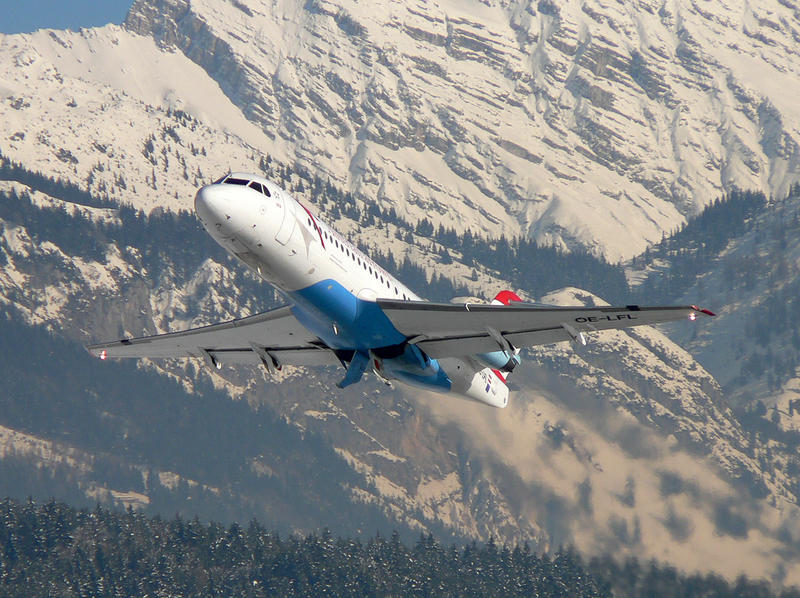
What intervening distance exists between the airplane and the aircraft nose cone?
0.05 m

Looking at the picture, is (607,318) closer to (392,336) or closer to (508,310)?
(508,310)

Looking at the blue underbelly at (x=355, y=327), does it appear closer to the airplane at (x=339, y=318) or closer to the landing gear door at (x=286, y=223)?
the airplane at (x=339, y=318)

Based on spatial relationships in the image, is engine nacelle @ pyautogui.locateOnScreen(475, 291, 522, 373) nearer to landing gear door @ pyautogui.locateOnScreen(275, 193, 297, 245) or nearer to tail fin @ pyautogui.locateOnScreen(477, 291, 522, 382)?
tail fin @ pyautogui.locateOnScreen(477, 291, 522, 382)

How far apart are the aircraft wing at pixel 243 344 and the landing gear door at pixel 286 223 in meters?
7.93

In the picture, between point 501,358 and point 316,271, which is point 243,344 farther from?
point 501,358

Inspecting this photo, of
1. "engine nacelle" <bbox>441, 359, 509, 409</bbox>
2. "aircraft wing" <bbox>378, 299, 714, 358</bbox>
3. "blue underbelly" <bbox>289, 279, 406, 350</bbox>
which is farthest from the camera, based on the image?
Answer: "engine nacelle" <bbox>441, 359, 509, 409</bbox>

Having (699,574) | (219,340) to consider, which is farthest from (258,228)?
(699,574)

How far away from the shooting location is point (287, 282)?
63.7m

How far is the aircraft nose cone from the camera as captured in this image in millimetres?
59594

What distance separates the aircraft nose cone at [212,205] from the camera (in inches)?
2346

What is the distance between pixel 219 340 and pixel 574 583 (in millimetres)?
121612

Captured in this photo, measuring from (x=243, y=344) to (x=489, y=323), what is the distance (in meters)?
15.7

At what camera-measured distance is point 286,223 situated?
2448 inches

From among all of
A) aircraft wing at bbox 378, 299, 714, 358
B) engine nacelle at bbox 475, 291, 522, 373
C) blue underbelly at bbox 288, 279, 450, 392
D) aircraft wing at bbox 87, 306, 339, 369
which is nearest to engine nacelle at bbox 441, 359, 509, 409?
engine nacelle at bbox 475, 291, 522, 373
